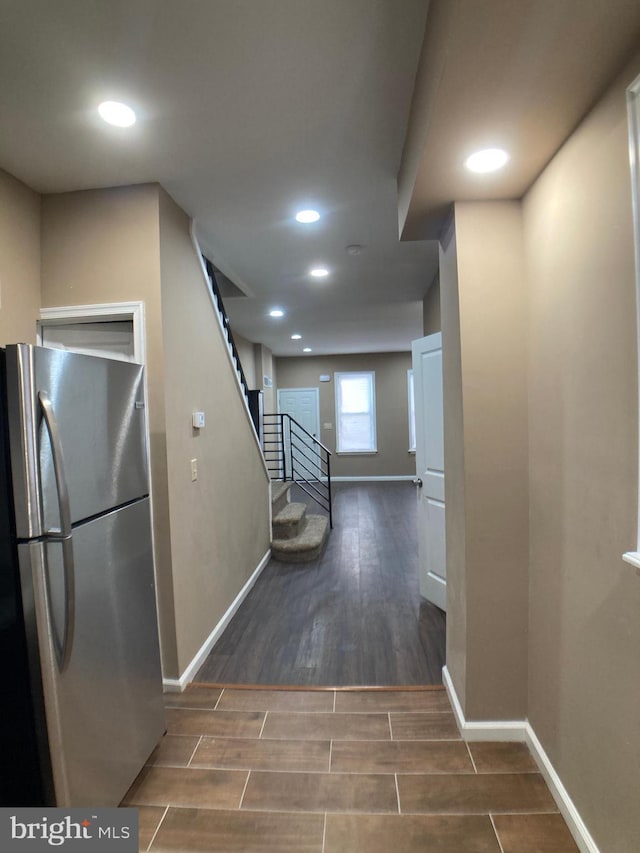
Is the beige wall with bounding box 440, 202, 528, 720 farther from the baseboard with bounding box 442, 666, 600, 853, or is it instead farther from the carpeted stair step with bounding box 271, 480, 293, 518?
the carpeted stair step with bounding box 271, 480, 293, 518

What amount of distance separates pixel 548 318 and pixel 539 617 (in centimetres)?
122

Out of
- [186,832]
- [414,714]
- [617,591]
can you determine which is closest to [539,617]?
[617,591]

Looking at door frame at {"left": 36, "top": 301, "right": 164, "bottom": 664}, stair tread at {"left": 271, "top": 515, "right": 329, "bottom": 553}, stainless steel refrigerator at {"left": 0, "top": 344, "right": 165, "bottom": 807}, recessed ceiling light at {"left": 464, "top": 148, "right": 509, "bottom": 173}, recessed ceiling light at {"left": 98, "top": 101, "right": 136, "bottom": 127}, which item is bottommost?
stair tread at {"left": 271, "top": 515, "right": 329, "bottom": 553}

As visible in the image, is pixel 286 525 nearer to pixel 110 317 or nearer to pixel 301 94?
pixel 110 317

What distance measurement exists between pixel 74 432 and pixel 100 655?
792 millimetres

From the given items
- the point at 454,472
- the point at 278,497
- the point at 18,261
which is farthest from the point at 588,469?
the point at 278,497

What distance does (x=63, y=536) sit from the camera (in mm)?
1212

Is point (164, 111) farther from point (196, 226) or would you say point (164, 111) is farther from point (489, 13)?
point (489, 13)

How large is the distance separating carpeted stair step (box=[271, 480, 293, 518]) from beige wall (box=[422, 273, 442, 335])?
2.60m

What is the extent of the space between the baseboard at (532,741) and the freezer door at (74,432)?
70.7 inches

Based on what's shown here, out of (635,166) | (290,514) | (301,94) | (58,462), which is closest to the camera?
(635,166)

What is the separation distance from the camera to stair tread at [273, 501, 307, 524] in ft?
14.7

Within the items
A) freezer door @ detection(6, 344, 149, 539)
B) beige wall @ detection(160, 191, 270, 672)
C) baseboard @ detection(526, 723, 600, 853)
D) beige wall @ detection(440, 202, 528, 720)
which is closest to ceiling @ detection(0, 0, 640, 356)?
beige wall @ detection(440, 202, 528, 720)

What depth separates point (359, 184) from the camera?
213 centimetres
